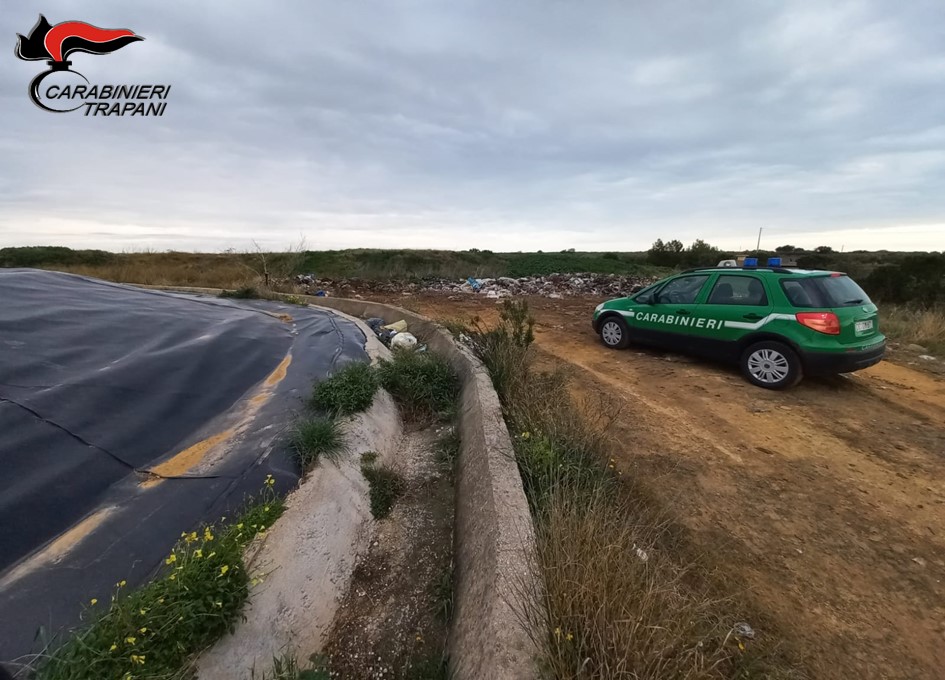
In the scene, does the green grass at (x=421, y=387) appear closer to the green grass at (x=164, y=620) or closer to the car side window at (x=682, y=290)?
the green grass at (x=164, y=620)

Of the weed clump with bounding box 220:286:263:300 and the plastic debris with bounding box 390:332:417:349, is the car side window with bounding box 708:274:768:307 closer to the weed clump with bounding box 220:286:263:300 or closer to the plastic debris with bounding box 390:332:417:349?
the plastic debris with bounding box 390:332:417:349

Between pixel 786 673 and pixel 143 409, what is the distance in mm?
4121

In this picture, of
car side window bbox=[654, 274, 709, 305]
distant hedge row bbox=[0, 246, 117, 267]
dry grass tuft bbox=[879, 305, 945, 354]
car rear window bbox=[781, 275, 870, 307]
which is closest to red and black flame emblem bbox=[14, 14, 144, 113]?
car side window bbox=[654, 274, 709, 305]

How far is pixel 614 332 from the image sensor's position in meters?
7.83

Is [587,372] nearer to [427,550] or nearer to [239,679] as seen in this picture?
[427,550]

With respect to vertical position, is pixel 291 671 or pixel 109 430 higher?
pixel 109 430

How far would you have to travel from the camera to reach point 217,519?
2424mm

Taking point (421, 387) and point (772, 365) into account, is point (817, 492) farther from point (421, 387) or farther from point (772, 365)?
point (421, 387)

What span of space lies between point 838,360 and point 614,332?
10.6ft

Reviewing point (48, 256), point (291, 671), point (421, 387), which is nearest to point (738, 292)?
point (421, 387)

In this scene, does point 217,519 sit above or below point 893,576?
above

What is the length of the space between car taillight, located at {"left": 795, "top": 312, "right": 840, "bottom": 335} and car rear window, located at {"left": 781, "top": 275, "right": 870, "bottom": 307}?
150 mm

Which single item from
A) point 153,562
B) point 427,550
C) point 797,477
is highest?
point 153,562

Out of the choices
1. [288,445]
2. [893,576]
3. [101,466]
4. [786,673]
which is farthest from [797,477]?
[101,466]
